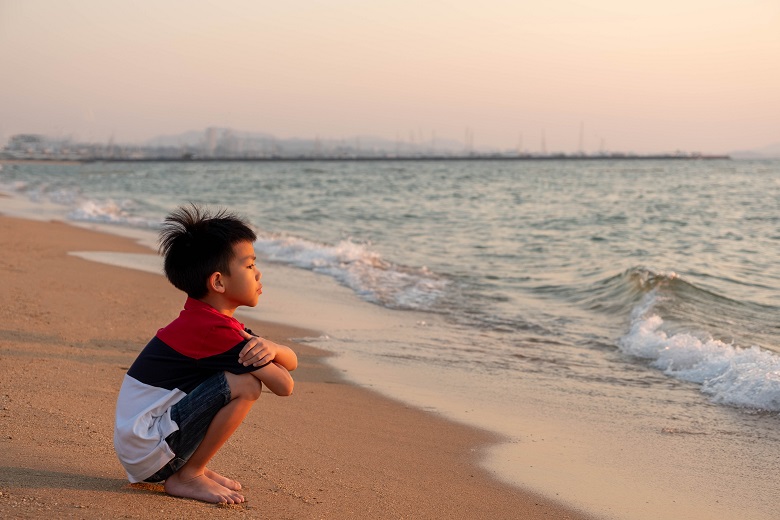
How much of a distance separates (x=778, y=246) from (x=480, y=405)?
529 inches

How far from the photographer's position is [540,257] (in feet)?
48.7

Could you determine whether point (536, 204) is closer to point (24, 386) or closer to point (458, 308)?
point (458, 308)

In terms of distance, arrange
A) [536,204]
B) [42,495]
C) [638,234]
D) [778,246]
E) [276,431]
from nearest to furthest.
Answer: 1. [42,495]
2. [276,431]
3. [778,246]
4. [638,234]
5. [536,204]

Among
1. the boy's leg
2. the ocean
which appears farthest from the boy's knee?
the ocean

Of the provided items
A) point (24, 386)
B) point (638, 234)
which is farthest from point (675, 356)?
point (638, 234)

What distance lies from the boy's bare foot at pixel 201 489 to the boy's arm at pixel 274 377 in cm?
44

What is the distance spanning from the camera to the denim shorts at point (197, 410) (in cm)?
295

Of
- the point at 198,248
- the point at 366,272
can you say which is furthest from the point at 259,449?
the point at 366,272

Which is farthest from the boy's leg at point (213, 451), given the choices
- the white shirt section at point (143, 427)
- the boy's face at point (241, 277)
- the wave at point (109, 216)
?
the wave at point (109, 216)

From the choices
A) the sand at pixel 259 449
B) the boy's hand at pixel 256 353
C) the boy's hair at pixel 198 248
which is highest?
the boy's hair at pixel 198 248

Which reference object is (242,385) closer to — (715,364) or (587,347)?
(715,364)

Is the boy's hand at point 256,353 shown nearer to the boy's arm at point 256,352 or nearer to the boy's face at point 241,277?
the boy's arm at point 256,352

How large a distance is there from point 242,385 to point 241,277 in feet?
1.30

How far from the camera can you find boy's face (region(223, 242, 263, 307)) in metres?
3.04
